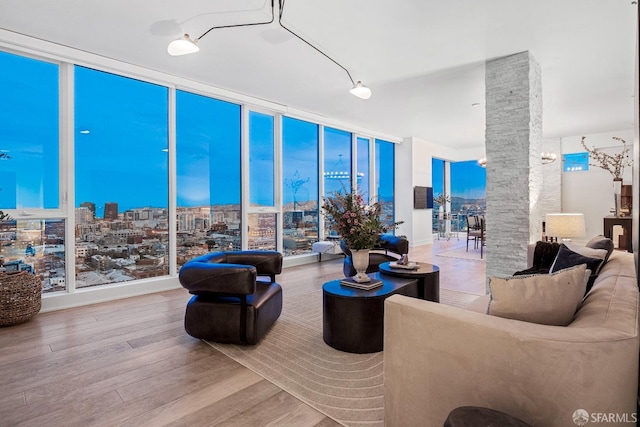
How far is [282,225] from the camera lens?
6.41 m

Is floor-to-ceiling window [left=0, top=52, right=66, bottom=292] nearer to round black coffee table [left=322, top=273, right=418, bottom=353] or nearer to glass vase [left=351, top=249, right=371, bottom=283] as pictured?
round black coffee table [left=322, top=273, right=418, bottom=353]

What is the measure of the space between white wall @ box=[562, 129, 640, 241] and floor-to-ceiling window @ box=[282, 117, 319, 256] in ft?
24.3

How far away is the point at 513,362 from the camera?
1217mm

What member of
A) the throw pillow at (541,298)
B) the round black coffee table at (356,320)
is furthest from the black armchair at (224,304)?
the throw pillow at (541,298)

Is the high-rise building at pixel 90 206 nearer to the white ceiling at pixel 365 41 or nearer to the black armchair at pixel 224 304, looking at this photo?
the white ceiling at pixel 365 41

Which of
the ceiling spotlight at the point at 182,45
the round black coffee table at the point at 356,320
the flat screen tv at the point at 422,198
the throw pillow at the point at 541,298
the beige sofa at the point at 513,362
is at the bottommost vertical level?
the round black coffee table at the point at 356,320

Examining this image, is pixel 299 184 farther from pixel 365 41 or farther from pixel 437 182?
pixel 437 182

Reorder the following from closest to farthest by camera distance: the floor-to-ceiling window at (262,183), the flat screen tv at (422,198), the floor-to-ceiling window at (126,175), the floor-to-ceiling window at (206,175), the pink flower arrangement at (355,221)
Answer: the pink flower arrangement at (355,221) → the floor-to-ceiling window at (126,175) → the floor-to-ceiling window at (206,175) → the floor-to-ceiling window at (262,183) → the flat screen tv at (422,198)

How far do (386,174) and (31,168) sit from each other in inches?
303

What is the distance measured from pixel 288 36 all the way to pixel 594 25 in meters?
3.26

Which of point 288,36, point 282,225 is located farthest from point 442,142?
point 288,36

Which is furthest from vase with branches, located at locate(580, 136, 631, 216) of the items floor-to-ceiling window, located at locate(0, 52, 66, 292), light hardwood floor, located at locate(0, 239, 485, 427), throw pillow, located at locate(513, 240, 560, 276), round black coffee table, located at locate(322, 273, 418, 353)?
floor-to-ceiling window, located at locate(0, 52, 66, 292)

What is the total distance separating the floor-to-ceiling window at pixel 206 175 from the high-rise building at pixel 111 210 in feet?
2.72

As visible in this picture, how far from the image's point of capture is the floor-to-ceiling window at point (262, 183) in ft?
19.5
